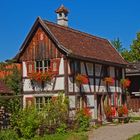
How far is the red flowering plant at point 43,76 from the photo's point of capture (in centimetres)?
2875

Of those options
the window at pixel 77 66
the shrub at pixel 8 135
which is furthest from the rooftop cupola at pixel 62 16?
the shrub at pixel 8 135

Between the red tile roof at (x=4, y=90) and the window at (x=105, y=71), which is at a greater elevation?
the window at (x=105, y=71)

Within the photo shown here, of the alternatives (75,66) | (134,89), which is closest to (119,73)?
(134,89)

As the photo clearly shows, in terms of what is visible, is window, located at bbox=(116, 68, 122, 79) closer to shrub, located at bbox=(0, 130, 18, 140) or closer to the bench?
the bench

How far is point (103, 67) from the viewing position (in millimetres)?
33031

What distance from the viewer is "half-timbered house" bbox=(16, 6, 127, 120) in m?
28.6

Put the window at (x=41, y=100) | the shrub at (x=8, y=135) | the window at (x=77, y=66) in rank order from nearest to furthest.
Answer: the shrub at (x=8, y=135), the window at (x=41, y=100), the window at (x=77, y=66)

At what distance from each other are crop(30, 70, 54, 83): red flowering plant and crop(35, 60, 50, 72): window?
2.04 ft

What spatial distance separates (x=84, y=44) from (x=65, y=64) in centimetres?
452

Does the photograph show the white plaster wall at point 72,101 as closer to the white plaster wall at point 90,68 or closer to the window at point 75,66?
the window at point 75,66

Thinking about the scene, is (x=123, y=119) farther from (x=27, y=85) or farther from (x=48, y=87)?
(x=27, y=85)

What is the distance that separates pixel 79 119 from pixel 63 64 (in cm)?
417

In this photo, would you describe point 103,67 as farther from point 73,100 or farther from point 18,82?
point 18,82

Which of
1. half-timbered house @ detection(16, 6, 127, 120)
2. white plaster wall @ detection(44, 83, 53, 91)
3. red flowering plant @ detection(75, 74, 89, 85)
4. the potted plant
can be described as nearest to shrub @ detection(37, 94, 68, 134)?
half-timbered house @ detection(16, 6, 127, 120)
